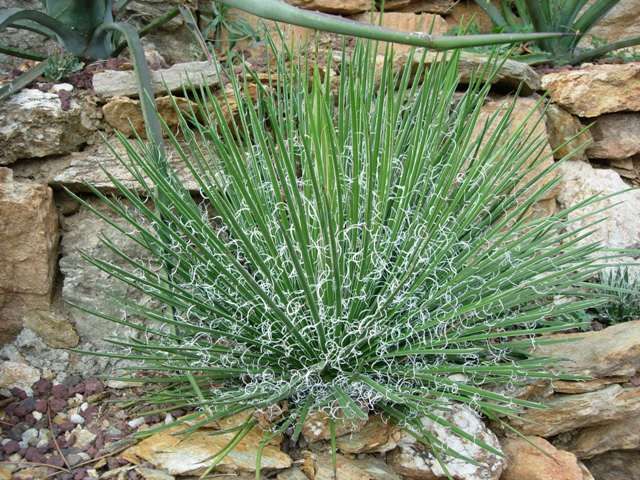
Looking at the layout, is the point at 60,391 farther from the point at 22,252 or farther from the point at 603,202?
the point at 603,202

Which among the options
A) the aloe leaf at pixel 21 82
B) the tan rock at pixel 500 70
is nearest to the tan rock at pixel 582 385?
the tan rock at pixel 500 70

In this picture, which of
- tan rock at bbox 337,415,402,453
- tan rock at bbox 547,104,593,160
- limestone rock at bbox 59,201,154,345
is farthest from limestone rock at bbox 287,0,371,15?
tan rock at bbox 337,415,402,453

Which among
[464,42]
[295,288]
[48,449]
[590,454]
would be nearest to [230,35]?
[295,288]

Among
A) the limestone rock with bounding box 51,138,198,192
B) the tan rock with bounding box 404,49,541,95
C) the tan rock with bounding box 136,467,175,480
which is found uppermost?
the tan rock with bounding box 404,49,541,95

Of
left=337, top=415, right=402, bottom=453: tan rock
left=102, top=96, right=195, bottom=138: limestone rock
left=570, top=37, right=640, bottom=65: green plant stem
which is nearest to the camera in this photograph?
left=337, top=415, right=402, bottom=453: tan rock

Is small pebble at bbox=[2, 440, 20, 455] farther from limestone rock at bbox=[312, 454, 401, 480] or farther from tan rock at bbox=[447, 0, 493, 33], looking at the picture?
tan rock at bbox=[447, 0, 493, 33]

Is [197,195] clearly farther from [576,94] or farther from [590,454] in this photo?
[576,94]

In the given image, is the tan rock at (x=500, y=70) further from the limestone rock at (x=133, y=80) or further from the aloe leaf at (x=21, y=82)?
the aloe leaf at (x=21, y=82)
